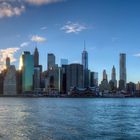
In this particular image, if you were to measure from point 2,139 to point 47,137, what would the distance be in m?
6.89

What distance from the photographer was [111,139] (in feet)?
205

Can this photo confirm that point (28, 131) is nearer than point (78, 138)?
No

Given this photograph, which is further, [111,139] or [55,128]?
[55,128]

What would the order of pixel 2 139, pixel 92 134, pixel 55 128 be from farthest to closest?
pixel 55 128, pixel 92 134, pixel 2 139

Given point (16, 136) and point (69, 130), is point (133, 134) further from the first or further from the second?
point (16, 136)

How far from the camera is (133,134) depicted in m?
68.8

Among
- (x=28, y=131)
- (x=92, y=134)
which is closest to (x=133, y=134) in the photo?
(x=92, y=134)

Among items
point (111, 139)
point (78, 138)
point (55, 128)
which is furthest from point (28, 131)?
point (111, 139)

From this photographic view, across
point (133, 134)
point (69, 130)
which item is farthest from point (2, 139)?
point (133, 134)

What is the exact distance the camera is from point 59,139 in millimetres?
62125

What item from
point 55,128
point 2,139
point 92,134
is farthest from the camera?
point 55,128

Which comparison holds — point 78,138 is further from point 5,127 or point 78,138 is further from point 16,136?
point 5,127

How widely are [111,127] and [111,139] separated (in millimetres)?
16901

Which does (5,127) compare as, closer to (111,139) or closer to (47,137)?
(47,137)
